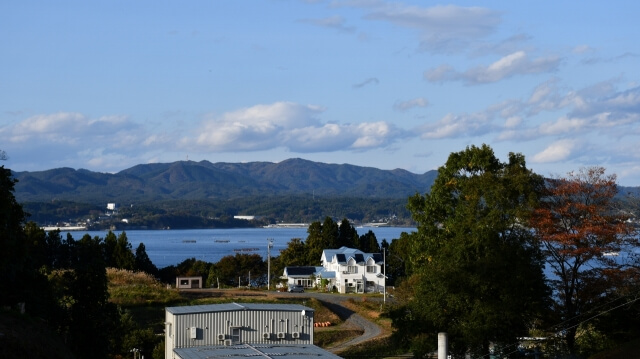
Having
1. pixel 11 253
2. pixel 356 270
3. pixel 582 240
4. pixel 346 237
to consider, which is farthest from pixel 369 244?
pixel 11 253

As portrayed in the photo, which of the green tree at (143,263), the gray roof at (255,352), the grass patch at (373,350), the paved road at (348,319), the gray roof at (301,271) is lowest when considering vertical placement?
the grass patch at (373,350)

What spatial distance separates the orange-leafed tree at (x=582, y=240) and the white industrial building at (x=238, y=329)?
9.20 metres

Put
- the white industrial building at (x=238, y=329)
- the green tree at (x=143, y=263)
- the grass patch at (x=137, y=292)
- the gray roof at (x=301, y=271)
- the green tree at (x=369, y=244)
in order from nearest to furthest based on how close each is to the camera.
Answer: the white industrial building at (x=238, y=329)
the grass patch at (x=137, y=292)
the gray roof at (x=301, y=271)
the green tree at (x=143, y=263)
the green tree at (x=369, y=244)

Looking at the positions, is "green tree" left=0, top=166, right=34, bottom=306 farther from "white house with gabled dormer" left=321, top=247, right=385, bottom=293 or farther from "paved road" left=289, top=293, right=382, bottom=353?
"white house with gabled dormer" left=321, top=247, right=385, bottom=293

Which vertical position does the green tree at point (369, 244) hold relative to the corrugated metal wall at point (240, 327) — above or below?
above

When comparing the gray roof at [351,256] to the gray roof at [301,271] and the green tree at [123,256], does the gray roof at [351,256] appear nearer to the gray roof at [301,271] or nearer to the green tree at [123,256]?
the gray roof at [301,271]

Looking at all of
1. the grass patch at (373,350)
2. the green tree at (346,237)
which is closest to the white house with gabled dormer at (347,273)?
the green tree at (346,237)

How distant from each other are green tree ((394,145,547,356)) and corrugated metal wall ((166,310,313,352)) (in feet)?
11.9

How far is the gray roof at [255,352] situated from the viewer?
26297mm

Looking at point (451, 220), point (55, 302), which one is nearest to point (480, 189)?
point (451, 220)

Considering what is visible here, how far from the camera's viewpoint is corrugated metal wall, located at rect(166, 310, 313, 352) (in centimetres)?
2914

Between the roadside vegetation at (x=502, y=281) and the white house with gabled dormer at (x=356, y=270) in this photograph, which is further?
the white house with gabled dormer at (x=356, y=270)

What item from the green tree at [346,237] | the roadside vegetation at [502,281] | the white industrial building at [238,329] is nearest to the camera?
the roadside vegetation at [502,281]

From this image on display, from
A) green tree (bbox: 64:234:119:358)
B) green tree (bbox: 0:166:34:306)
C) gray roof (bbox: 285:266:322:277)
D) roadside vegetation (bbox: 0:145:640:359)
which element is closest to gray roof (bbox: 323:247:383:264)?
gray roof (bbox: 285:266:322:277)
